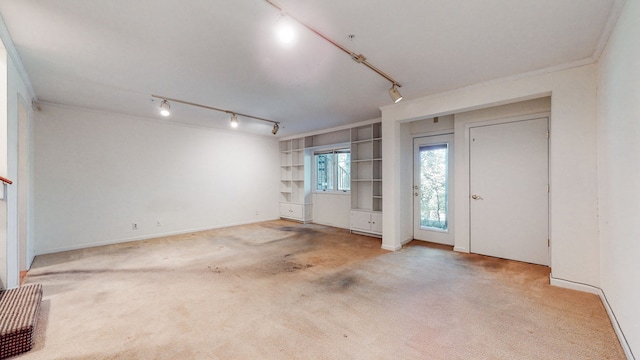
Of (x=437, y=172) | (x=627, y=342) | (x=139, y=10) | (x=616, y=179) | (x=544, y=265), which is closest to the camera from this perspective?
(x=627, y=342)

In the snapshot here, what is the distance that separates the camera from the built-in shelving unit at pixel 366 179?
18.3 feet

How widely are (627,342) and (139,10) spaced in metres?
4.38

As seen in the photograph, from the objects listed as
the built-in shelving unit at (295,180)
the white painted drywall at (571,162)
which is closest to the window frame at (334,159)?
the built-in shelving unit at (295,180)

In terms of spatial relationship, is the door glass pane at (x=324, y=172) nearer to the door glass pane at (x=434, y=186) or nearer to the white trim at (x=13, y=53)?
the door glass pane at (x=434, y=186)

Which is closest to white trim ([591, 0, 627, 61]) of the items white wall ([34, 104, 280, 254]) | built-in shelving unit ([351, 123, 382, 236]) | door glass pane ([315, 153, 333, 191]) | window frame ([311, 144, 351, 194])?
built-in shelving unit ([351, 123, 382, 236])

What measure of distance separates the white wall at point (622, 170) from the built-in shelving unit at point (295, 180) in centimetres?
570

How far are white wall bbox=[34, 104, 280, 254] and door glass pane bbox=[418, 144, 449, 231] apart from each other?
14.7 ft

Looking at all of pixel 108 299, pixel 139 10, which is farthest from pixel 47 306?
pixel 139 10

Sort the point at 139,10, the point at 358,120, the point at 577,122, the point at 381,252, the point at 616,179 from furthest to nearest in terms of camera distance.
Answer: the point at 358,120 < the point at 381,252 < the point at 577,122 < the point at 616,179 < the point at 139,10

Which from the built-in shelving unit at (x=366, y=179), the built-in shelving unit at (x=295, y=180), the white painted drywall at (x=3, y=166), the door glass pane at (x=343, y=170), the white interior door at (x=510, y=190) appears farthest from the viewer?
the built-in shelving unit at (x=295, y=180)

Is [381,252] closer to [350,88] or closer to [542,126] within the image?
[350,88]

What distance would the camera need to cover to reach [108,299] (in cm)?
265

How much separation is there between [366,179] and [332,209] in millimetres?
1480

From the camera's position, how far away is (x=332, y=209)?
6785mm
